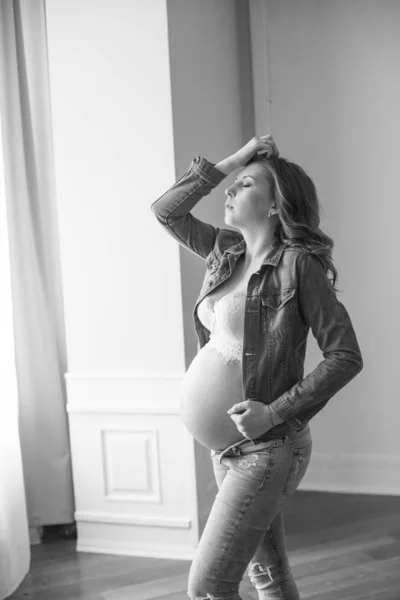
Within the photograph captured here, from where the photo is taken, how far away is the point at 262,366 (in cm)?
176

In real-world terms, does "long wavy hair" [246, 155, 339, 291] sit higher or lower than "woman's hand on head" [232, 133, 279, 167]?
lower

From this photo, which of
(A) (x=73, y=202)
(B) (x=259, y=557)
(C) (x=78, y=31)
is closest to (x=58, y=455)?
(A) (x=73, y=202)

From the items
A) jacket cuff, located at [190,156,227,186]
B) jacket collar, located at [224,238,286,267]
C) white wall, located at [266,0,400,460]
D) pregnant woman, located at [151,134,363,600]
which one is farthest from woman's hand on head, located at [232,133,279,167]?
white wall, located at [266,0,400,460]

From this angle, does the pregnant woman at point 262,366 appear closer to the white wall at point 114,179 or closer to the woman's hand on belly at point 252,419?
the woman's hand on belly at point 252,419

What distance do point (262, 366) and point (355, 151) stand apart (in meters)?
1.89

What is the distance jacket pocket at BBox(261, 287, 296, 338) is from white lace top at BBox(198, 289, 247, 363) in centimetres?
6

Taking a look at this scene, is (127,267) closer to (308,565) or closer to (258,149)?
(258,149)

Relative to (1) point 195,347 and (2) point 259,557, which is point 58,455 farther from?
(2) point 259,557

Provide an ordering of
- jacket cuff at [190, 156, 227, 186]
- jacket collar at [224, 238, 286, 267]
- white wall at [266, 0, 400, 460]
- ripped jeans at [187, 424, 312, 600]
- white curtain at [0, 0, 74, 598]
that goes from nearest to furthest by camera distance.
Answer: ripped jeans at [187, 424, 312, 600], jacket collar at [224, 238, 286, 267], jacket cuff at [190, 156, 227, 186], white curtain at [0, 0, 74, 598], white wall at [266, 0, 400, 460]

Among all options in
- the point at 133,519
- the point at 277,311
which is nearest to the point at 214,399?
the point at 277,311

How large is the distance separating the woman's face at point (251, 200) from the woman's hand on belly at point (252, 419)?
0.45 m

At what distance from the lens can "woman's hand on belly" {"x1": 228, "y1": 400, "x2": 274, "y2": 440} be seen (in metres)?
1.70

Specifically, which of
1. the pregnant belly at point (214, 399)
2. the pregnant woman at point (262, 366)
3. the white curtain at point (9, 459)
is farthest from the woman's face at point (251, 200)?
the white curtain at point (9, 459)

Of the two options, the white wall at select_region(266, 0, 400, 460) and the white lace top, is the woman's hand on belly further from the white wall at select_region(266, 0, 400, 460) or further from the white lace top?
the white wall at select_region(266, 0, 400, 460)
